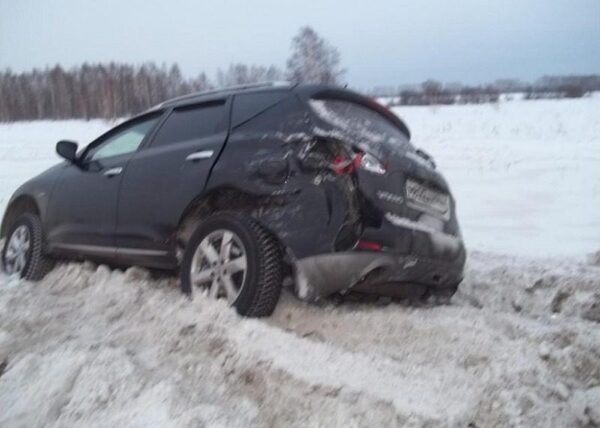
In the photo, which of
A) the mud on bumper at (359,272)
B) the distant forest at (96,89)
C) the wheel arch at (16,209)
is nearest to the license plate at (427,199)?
the mud on bumper at (359,272)

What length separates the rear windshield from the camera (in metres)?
3.48

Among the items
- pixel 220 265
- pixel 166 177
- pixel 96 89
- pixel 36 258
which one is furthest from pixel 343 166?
pixel 96 89

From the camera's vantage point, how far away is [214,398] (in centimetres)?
251

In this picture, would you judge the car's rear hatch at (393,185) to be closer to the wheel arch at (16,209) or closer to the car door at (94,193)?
the car door at (94,193)

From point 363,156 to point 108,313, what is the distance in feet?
6.22

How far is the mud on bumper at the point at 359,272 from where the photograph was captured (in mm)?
3227

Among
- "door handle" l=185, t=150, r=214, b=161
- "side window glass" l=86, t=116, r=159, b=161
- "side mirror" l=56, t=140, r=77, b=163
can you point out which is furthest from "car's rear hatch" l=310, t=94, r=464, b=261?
"side mirror" l=56, t=140, r=77, b=163

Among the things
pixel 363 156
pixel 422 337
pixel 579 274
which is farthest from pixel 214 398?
pixel 579 274

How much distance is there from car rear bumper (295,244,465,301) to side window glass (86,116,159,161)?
2047 millimetres

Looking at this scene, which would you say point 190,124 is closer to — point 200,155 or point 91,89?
point 200,155

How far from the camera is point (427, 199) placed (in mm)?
3746

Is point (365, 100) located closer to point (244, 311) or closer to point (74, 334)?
point (244, 311)

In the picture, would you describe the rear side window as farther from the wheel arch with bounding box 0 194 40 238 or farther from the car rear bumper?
the wheel arch with bounding box 0 194 40 238

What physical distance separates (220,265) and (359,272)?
0.84m
